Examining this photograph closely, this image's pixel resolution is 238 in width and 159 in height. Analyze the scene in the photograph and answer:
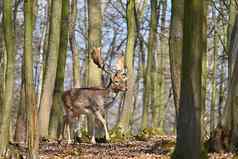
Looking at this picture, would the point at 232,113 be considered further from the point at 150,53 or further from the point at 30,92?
the point at 150,53

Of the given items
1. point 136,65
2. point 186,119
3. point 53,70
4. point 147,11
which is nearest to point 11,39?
point 186,119

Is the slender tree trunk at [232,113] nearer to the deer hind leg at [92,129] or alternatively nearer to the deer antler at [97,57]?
the deer hind leg at [92,129]

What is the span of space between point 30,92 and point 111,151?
3.85m

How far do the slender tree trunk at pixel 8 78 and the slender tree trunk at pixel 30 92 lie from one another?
1394 millimetres

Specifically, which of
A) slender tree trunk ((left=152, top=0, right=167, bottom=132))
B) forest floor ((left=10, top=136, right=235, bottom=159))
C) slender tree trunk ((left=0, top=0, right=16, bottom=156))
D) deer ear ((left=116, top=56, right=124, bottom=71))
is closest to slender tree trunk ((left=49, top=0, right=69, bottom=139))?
deer ear ((left=116, top=56, right=124, bottom=71))

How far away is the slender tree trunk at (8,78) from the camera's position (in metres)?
10.8

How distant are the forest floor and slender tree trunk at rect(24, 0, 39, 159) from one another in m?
1.65

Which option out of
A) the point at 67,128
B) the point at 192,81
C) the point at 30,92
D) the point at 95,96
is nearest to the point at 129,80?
the point at 95,96

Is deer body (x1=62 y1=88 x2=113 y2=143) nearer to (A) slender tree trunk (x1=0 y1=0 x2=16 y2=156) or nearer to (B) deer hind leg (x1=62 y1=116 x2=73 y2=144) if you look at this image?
(B) deer hind leg (x1=62 y1=116 x2=73 y2=144)

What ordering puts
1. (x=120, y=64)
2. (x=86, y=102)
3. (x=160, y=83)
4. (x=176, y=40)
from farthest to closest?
(x=160, y=83) → (x=120, y=64) → (x=86, y=102) → (x=176, y=40)

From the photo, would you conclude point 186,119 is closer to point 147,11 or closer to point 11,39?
point 11,39

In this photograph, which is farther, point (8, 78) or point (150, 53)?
point (150, 53)

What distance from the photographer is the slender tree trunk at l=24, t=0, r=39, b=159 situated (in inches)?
365

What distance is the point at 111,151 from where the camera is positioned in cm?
1267
